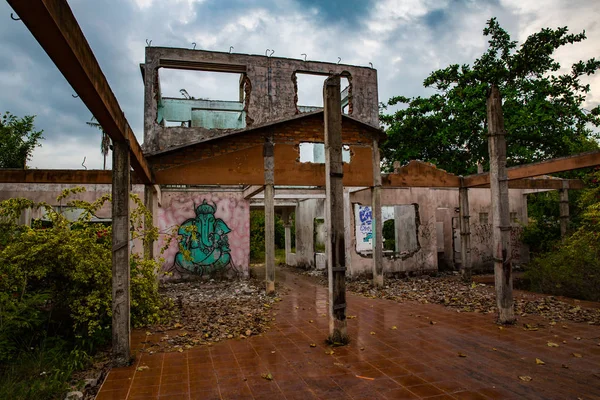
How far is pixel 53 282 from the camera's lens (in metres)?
5.92

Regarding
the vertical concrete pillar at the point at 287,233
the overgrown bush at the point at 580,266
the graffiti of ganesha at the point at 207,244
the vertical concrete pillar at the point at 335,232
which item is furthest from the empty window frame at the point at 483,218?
the vertical concrete pillar at the point at 335,232

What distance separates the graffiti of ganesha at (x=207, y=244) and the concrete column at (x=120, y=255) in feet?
28.0

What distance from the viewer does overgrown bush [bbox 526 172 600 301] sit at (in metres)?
9.19

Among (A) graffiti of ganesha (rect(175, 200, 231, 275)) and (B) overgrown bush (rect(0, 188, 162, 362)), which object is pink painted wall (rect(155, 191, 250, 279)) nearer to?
(A) graffiti of ganesha (rect(175, 200, 231, 275))

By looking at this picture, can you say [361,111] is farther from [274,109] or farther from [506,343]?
[506,343]

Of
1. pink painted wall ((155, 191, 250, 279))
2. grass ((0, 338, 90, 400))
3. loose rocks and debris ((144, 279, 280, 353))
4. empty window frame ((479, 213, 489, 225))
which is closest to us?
grass ((0, 338, 90, 400))

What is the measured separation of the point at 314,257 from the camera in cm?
1756

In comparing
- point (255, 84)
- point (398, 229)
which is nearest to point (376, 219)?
point (398, 229)

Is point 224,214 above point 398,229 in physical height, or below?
above

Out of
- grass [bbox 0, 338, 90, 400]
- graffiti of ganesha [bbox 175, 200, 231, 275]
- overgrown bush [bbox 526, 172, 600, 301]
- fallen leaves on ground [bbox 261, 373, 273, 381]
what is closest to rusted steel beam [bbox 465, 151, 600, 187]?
overgrown bush [bbox 526, 172, 600, 301]

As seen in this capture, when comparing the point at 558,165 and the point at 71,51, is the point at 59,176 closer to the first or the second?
the point at 71,51

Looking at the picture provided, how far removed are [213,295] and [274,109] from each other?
9081mm

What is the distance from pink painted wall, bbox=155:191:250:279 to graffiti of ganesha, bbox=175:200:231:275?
0.47ft

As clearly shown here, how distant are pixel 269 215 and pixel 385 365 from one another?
19.7 feet
